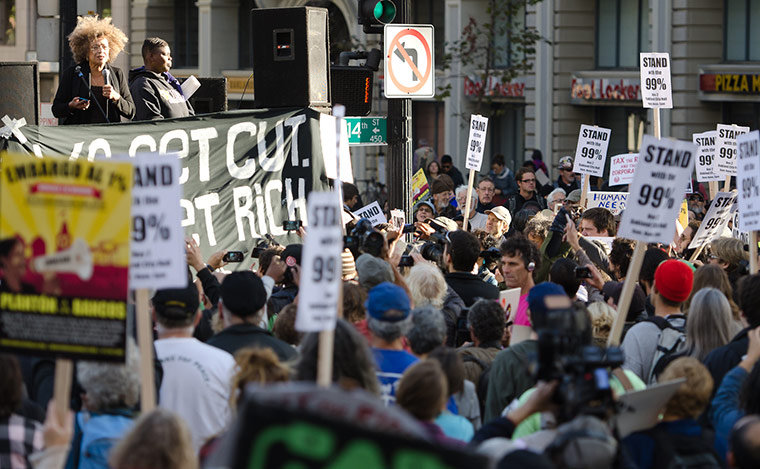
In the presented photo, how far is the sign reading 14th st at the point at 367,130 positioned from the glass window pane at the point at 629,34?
1542 cm

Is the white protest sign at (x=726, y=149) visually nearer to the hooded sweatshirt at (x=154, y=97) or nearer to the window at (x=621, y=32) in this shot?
the hooded sweatshirt at (x=154, y=97)

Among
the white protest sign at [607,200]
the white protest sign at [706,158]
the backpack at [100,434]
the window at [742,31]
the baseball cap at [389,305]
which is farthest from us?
the window at [742,31]

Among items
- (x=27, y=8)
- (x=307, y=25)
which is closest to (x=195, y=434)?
(x=307, y=25)

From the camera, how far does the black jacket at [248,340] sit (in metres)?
5.91

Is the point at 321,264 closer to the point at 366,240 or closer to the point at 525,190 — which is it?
the point at 366,240

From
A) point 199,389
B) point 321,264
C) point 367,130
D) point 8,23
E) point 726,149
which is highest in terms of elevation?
point 8,23

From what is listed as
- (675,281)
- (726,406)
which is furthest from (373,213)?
(726,406)

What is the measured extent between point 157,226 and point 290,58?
6.07 m

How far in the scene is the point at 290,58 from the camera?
11016 millimetres

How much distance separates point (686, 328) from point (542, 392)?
2.03 meters

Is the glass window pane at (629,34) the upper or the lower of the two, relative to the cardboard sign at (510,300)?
upper

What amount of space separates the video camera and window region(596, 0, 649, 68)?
22.8 metres

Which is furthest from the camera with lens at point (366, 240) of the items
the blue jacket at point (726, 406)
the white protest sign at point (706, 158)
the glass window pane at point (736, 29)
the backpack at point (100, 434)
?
the glass window pane at point (736, 29)

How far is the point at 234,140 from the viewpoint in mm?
10016
